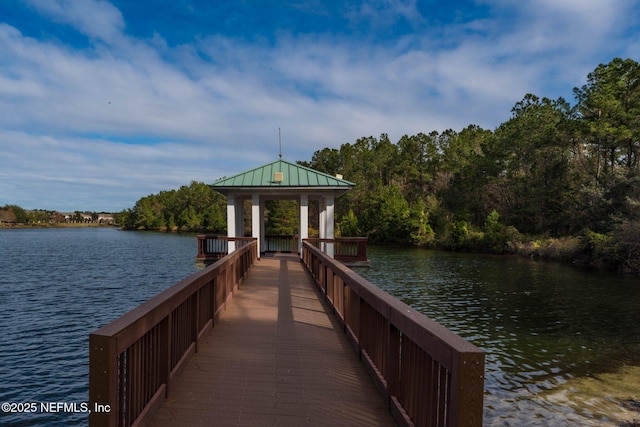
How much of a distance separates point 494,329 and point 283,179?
28.3ft

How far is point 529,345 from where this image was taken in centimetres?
938

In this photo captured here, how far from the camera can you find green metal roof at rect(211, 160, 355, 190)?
1487 cm

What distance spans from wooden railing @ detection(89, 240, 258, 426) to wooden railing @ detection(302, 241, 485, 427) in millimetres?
1655

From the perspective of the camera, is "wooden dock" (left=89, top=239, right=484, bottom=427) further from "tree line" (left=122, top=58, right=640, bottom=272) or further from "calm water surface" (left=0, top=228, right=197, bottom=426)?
"tree line" (left=122, top=58, right=640, bottom=272)

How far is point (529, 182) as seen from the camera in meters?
36.1

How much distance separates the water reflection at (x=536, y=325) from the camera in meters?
6.44

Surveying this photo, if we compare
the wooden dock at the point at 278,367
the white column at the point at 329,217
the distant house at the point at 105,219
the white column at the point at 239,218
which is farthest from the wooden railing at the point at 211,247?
the distant house at the point at 105,219

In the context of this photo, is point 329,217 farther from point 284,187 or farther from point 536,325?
point 536,325

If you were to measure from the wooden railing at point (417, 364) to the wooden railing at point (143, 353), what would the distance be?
165 cm

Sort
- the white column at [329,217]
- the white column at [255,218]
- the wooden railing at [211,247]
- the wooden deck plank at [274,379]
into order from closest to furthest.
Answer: the wooden deck plank at [274,379] → the white column at [255,218] → the white column at [329,217] → the wooden railing at [211,247]

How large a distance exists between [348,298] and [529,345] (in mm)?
6351

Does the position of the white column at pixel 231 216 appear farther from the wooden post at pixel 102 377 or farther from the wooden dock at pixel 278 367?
the wooden post at pixel 102 377

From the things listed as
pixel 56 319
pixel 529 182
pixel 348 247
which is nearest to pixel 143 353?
pixel 56 319

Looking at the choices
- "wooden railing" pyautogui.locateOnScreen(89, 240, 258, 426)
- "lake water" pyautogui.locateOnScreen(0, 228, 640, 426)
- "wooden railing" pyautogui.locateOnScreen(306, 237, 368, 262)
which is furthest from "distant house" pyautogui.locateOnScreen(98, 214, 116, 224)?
"wooden railing" pyautogui.locateOnScreen(89, 240, 258, 426)
